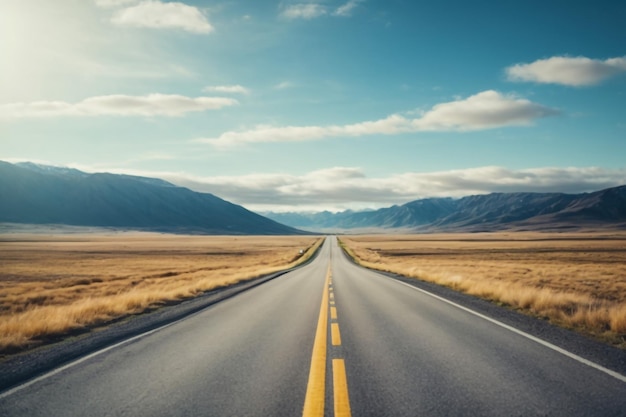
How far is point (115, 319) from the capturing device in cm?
1101

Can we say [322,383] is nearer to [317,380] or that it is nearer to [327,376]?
[317,380]

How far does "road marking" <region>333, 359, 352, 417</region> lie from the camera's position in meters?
4.22

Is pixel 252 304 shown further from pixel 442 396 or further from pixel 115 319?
pixel 442 396

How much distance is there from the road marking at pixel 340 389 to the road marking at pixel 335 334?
1.23 metres

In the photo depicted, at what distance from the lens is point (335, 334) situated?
8.12m

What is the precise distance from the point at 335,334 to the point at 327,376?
9.07 ft

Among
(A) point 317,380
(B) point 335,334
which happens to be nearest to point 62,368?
(A) point 317,380

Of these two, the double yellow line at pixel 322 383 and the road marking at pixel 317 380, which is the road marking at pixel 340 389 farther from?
the road marking at pixel 317 380

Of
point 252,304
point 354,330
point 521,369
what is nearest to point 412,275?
point 252,304

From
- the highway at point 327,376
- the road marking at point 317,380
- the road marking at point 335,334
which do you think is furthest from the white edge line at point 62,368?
the road marking at point 335,334

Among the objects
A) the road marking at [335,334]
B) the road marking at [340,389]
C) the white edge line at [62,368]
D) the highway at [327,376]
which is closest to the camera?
the road marking at [340,389]

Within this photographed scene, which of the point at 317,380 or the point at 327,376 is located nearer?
the point at 317,380

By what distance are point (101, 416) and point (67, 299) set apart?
19.6 meters

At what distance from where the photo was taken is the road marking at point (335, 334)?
7.40 meters
